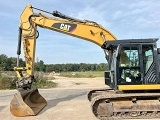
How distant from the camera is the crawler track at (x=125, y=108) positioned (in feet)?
30.2

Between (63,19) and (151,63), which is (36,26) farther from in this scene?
(151,63)

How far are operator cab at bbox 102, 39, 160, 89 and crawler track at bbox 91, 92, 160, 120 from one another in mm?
404

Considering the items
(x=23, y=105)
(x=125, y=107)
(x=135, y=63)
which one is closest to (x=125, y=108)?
(x=125, y=107)

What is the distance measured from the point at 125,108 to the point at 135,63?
1427mm

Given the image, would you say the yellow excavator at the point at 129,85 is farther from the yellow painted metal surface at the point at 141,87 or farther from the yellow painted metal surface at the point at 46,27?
the yellow painted metal surface at the point at 46,27

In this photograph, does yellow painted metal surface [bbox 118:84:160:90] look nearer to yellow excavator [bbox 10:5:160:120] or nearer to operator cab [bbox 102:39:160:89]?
yellow excavator [bbox 10:5:160:120]

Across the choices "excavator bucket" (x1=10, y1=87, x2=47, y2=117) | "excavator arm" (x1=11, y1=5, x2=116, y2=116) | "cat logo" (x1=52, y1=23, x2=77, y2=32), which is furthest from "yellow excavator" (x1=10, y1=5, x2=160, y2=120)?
"cat logo" (x1=52, y1=23, x2=77, y2=32)

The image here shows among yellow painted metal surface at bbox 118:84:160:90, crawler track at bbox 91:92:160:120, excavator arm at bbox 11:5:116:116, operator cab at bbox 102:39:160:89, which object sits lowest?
crawler track at bbox 91:92:160:120

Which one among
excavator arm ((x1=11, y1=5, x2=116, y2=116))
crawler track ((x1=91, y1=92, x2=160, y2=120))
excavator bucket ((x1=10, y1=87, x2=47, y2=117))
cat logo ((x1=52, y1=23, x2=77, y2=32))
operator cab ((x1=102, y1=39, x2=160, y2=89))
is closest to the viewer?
crawler track ((x1=91, y1=92, x2=160, y2=120))

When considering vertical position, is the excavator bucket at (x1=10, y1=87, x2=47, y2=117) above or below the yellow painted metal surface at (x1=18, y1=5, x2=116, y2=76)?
below

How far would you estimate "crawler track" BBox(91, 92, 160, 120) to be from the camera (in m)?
9.21

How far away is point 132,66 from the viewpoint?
9.51m

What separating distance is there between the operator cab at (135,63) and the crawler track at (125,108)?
15.9 inches

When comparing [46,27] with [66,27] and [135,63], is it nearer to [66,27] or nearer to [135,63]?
[66,27]
